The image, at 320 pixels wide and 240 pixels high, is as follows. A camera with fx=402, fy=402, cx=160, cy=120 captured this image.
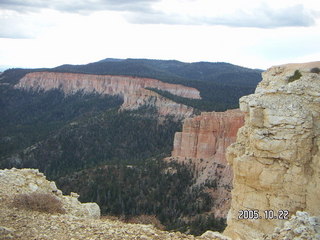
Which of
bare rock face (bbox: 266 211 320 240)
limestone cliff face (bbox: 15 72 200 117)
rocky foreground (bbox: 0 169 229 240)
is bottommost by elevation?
rocky foreground (bbox: 0 169 229 240)

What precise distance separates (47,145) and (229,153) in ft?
216

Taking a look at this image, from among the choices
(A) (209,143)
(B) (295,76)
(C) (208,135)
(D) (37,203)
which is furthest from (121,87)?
(D) (37,203)

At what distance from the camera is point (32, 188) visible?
1439cm

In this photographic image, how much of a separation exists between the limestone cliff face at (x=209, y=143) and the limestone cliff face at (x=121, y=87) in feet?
84.2

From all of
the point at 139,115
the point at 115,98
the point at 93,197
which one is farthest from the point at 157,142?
the point at 115,98

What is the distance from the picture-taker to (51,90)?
14325cm

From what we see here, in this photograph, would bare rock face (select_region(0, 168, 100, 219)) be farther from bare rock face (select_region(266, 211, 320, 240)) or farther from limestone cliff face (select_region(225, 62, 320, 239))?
bare rock face (select_region(266, 211, 320, 240))

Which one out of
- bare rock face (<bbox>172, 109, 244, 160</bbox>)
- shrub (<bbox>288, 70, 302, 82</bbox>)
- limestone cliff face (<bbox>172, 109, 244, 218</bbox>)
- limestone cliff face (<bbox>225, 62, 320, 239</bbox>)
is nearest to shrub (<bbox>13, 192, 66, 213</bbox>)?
limestone cliff face (<bbox>225, 62, 320, 239</bbox>)

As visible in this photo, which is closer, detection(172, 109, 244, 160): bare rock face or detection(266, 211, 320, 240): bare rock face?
detection(266, 211, 320, 240): bare rock face

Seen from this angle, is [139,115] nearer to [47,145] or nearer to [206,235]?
[47,145]

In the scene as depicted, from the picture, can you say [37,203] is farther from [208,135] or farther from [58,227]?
[208,135]

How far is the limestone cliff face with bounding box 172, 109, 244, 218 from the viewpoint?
48.8 metres

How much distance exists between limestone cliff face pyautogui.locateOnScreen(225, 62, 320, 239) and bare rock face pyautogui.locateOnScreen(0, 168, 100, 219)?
5417mm

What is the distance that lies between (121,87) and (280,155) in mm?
114056
